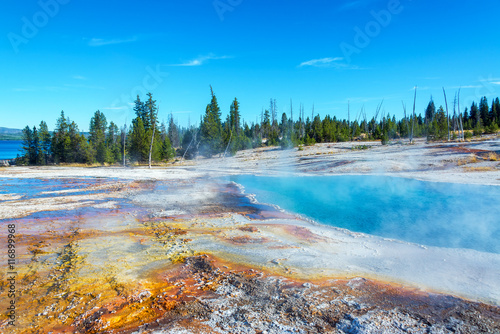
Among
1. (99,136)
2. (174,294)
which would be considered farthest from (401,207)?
(99,136)

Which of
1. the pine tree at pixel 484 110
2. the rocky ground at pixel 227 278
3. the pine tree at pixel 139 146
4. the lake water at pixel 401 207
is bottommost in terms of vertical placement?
the lake water at pixel 401 207

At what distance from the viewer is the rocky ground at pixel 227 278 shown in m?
4.59

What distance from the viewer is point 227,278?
6.12 metres

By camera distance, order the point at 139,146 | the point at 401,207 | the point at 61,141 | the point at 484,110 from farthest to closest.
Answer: the point at 484,110, the point at 61,141, the point at 139,146, the point at 401,207

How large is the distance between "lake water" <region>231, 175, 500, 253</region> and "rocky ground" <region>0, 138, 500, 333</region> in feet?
4.88

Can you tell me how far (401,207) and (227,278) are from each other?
35.4ft

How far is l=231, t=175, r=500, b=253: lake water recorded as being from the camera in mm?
9719

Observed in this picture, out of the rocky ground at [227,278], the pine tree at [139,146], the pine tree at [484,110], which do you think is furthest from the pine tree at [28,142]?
the pine tree at [484,110]

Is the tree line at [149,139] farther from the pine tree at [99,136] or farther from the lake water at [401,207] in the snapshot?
the lake water at [401,207]

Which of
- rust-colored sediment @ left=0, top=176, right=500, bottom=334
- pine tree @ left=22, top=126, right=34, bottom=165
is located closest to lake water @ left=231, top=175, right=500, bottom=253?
rust-colored sediment @ left=0, top=176, right=500, bottom=334

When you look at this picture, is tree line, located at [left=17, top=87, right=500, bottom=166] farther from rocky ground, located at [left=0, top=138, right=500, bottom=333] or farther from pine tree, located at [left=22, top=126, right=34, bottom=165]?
rocky ground, located at [left=0, top=138, right=500, bottom=333]

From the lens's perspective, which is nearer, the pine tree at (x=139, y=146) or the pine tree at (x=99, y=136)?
the pine tree at (x=139, y=146)

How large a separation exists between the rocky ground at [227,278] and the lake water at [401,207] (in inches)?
58.6

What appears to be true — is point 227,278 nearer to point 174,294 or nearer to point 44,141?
point 174,294
